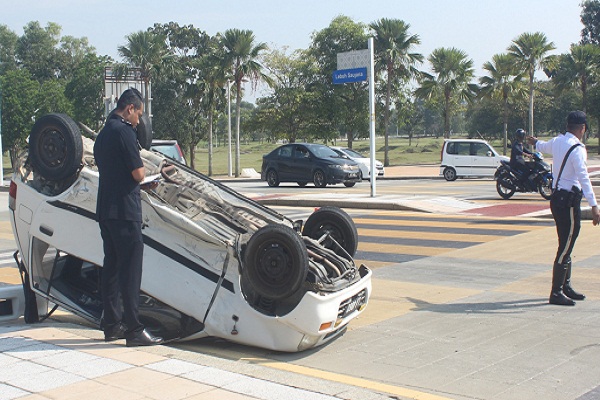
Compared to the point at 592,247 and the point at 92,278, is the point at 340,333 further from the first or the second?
the point at 592,247

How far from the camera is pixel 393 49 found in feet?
169

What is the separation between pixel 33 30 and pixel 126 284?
109 meters

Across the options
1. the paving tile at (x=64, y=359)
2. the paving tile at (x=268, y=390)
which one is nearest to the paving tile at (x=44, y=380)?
the paving tile at (x=64, y=359)

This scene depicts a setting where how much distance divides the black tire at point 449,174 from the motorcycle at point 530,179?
11416mm

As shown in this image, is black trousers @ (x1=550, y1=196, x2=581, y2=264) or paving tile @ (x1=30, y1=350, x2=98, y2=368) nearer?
paving tile @ (x1=30, y1=350, x2=98, y2=368)

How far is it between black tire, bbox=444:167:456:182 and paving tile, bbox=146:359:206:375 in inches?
1062

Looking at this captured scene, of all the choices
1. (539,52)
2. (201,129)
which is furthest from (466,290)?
(201,129)

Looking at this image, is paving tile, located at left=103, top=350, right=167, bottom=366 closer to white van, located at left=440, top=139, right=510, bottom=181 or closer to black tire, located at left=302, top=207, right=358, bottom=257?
black tire, located at left=302, top=207, right=358, bottom=257

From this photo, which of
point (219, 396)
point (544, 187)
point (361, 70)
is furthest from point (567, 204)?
point (361, 70)

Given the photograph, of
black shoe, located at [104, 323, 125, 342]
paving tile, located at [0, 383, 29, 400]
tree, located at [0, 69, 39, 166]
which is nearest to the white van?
black shoe, located at [104, 323, 125, 342]

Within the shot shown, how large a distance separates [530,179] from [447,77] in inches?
1457

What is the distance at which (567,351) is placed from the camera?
5793 mm

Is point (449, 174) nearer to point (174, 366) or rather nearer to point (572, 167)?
point (572, 167)

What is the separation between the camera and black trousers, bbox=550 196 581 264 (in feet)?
24.3
